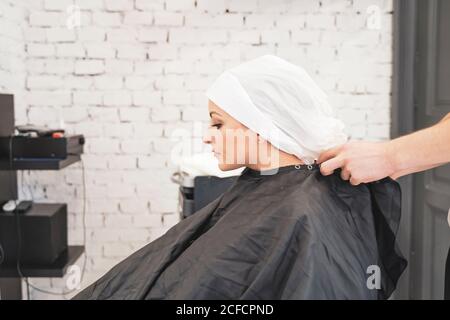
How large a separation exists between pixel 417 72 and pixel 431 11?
1.02ft

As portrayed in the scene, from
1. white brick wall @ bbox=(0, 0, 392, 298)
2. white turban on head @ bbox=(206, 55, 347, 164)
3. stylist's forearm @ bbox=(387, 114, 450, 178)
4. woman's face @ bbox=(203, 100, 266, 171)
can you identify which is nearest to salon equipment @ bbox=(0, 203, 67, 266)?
white brick wall @ bbox=(0, 0, 392, 298)

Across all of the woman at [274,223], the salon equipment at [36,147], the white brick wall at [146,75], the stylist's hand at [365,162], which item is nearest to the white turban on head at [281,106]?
the woman at [274,223]

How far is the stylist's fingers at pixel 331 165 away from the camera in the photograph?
117cm

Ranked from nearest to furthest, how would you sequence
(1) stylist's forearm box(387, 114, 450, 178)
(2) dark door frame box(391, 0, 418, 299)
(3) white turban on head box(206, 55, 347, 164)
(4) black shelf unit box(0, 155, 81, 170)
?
(1) stylist's forearm box(387, 114, 450, 178), (3) white turban on head box(206, 55, 347, 164), (4) black shelf unit box(0, 155, 81, 170), (2) dark door frame box(391, 0, 418, 299)

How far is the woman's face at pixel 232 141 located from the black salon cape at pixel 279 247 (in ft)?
0.27

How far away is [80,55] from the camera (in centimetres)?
242

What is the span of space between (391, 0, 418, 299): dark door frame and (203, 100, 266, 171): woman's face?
140 centimetres

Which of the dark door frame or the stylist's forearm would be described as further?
the dark door frame

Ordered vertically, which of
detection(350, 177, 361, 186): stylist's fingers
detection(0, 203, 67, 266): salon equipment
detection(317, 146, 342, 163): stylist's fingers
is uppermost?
detection(317, 146, 342, 163): stylist's fingers

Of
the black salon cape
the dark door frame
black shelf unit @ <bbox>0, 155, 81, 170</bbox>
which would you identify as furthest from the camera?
the dark door frame

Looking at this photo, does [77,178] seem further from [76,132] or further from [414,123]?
[414,123]

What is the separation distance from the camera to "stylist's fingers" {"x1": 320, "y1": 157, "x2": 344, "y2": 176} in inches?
46.1

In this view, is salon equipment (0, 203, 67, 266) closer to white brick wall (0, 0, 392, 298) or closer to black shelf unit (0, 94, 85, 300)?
black shelf unit (0, 94, 85, 300)

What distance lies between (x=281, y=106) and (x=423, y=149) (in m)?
0.37
